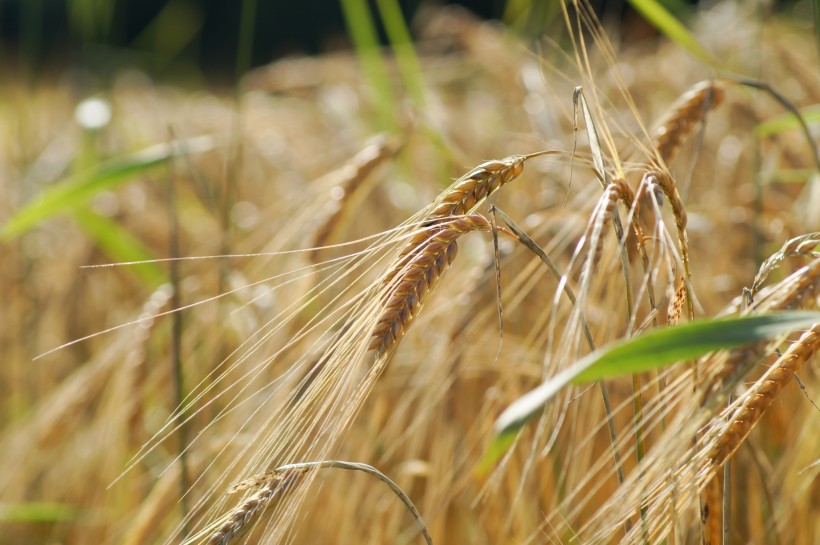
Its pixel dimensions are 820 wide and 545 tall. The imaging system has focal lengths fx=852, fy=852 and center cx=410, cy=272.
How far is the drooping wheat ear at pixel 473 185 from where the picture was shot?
0.42 m

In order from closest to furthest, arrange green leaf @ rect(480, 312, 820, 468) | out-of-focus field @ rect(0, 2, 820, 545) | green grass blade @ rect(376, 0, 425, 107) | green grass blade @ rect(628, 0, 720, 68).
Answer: green leaf @ rect(480, 312, 820, 468) → out-of-focus field @ rect(0, 2, 820, 545) → green grass blade @ rect(628, 0, 720, 68) → green grass blade @ rect(376, 0, 425, 107)

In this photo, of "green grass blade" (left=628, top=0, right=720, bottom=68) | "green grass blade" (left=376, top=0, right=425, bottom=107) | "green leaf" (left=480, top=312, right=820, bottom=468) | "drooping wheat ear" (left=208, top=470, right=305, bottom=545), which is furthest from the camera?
"green grass blade" (left=376, top=0, right=425, bottom=107)

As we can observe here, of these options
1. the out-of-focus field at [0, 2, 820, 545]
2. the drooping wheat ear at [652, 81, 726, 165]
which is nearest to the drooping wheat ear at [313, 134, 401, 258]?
the out-of-focus field at [0, 2, 820, 545]

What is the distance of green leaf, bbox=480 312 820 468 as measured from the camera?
0.98 feet

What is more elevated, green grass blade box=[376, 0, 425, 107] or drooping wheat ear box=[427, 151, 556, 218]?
green grass blade box=[376, 0, 425, 107]

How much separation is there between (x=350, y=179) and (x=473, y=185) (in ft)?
1.17

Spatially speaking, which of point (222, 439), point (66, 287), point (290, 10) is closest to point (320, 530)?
point (222, 439)

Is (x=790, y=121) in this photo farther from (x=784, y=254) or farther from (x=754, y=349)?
(x=754, y=349)

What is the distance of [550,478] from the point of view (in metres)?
0.82

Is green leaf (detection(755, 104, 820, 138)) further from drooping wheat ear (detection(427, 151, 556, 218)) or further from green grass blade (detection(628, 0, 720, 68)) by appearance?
drooping wheat ear (detection(427, 151, 556, 218))

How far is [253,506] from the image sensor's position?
1.36 ft

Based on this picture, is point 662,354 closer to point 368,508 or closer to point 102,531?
point 368,508

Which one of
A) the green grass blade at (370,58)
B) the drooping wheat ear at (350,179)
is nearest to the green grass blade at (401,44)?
the green grass blade at (370,58)

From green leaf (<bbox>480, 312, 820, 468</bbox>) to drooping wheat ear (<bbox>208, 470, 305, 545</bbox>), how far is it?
15cm
